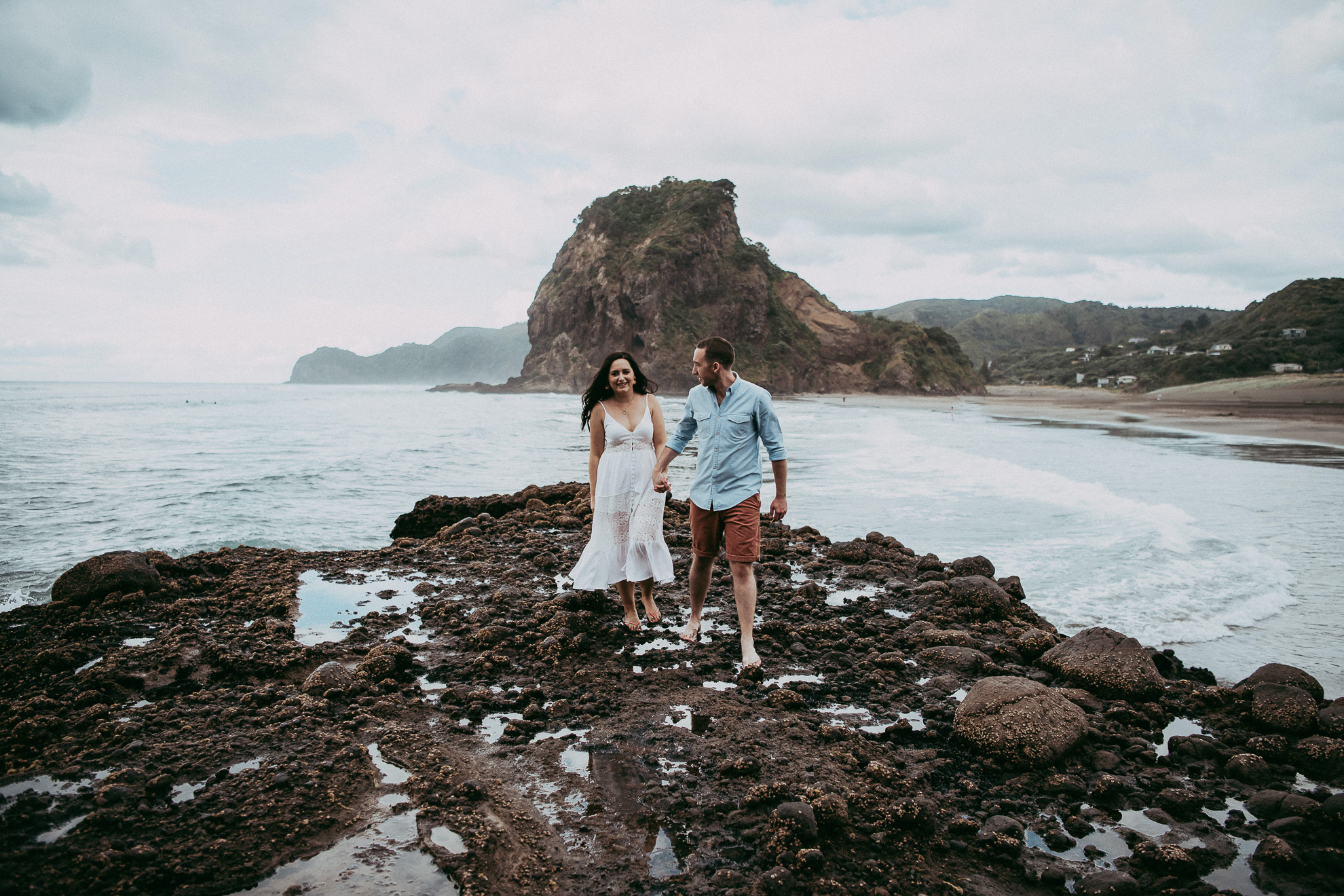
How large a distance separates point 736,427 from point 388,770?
2827mm

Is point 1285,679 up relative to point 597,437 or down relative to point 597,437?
down

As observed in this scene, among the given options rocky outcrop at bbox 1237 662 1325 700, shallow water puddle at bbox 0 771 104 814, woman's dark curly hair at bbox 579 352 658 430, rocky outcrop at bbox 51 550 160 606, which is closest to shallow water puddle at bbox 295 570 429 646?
rocky outcrop at bbox 51 550 160 606

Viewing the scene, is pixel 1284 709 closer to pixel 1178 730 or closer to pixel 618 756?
pixel 1178 730

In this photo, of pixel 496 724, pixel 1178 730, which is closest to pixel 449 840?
pixel 496 724

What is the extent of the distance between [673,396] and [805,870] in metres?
76.7

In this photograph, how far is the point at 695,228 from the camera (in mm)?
86812

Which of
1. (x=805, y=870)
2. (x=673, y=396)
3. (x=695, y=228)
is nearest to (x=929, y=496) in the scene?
(x=805, y=870)

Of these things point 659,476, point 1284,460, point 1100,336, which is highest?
point 1100,336

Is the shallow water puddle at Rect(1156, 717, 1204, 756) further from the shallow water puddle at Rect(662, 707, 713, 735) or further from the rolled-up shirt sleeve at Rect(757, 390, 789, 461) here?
the rolled-up shirt sleeve at Rect(757, 390, 789, 461)

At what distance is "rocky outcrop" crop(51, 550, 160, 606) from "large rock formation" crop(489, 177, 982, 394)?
7503 centimetres

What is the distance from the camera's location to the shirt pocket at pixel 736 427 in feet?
15.0

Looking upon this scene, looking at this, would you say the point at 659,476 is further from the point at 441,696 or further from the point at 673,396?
the point at 673,396

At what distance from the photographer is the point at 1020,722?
356 cm

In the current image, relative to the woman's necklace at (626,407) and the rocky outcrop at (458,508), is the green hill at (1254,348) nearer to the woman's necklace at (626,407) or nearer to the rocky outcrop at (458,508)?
the rocky outcrop at (458,508)
